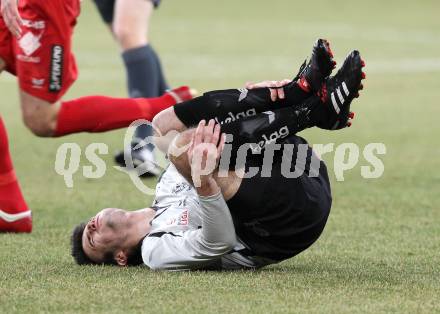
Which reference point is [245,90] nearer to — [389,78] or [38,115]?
[38,115]

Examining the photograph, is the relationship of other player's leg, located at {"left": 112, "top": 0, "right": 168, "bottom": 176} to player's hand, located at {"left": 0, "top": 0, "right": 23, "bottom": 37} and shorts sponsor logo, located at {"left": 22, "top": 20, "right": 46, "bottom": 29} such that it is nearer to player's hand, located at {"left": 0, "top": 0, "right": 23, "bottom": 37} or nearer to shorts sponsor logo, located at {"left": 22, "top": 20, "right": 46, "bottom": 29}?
shorts sponsor logo, located at {"left": 22, "top": 20, "right": 46, "bottom": 29}

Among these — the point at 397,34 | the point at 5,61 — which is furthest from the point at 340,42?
the point at 5,61

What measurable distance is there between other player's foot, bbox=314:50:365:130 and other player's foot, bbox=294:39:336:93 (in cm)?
3

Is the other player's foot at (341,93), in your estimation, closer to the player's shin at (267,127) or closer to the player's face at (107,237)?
the player's shin at (267,127)

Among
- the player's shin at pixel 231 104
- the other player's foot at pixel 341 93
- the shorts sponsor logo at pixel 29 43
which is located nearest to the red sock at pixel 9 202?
the shorts sponsor logo at pixel 29 43

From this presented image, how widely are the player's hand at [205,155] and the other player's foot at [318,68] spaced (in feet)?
1.84

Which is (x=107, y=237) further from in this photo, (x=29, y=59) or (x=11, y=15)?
(x=11, y=15)

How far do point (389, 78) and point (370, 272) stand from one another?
8442 millimetres

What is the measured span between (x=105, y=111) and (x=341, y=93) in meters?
1.10

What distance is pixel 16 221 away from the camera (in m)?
5.32

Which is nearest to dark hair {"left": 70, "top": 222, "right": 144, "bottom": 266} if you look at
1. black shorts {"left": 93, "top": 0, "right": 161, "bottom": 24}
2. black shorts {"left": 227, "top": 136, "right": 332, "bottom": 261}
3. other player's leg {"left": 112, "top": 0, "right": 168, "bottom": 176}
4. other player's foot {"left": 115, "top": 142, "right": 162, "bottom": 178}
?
black shorts {"left": 227, "top": 136, "right": 332, "bottom": 261}

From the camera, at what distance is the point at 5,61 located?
200 inches

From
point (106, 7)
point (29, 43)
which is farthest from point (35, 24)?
point (106, 7)

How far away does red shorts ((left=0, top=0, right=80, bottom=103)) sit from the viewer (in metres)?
4.79
